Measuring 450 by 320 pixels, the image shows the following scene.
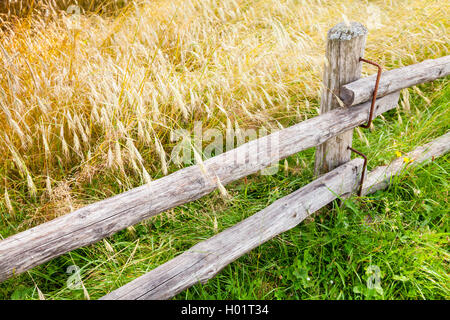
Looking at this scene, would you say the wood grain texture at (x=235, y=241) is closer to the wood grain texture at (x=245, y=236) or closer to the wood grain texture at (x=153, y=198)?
the wood grain texture at (x=245, y=236)

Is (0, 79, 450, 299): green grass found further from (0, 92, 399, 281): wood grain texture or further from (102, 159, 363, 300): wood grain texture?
(0, 92, 399, 281): wood grain texture

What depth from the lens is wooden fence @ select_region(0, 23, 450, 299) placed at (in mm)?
1349

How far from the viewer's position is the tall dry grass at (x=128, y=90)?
2.00 metres

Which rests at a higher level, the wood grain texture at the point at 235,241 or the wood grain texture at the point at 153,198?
the wood grain texture at the point at 153,198

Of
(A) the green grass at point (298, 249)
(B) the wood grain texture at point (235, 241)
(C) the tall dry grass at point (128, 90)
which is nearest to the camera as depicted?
(B) the wood grain texture at point (235, 241)

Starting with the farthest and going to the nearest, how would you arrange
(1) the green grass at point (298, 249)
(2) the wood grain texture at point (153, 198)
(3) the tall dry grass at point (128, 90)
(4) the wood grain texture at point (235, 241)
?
1. (3) the tall dry grass at point (128, 90)
2. (1) the green grass at point (298, 249)
3. (4) the wood grain texture at point (235, 241)
4. (2) the wood grain texture at point (153, 198)

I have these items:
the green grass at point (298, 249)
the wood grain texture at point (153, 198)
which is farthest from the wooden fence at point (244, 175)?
the green grass at point (298, 249)

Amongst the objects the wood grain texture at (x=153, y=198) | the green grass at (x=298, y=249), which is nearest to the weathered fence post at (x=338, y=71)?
the wood grain texture at (x=153, y=198)

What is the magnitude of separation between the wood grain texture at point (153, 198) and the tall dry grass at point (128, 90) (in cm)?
17

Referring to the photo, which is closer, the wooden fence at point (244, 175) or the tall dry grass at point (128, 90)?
the wooden fence at point (244, 175)

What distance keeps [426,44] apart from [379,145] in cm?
152

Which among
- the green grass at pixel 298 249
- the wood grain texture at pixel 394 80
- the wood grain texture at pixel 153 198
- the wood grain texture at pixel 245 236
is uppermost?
the wood grain texture at pixel 394 80

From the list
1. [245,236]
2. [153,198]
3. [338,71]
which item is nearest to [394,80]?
[338,71]
